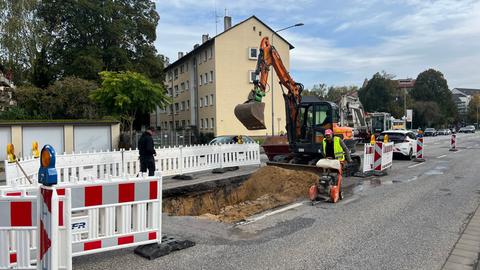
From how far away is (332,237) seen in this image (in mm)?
6004

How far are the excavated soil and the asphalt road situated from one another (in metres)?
1.25

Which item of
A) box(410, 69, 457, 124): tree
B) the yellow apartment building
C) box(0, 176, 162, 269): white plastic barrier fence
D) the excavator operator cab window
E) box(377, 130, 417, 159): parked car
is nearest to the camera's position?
box(0, 176, 162, 269): white plastic barrier fence

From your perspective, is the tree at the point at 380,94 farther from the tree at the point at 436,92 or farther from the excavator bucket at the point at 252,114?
the excavator bucket at the point at 252,114

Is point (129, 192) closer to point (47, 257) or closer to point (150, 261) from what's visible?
point (150, 261)

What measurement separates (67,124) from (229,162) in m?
14.4

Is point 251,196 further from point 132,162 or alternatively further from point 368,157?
point 368,157

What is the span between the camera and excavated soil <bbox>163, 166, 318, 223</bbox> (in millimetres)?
9562

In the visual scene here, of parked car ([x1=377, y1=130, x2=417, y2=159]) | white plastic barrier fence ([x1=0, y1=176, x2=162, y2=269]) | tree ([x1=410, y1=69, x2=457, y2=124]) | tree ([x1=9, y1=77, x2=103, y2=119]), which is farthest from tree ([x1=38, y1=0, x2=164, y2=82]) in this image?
tree ([x1=410, y1=69, x2=457, y2=124])

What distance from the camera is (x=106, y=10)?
3819 cm

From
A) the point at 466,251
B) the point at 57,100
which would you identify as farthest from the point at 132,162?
the point at 57,100

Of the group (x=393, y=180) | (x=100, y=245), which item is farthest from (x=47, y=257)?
(x=393, y=180)

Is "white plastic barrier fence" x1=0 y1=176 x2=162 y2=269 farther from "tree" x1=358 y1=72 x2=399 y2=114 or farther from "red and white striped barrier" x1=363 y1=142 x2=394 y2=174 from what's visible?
"tree" x1=358 y1=72 x2=399 y2=114

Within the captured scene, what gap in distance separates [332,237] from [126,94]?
24.2 metres

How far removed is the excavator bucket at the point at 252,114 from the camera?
40.1 feet
